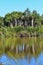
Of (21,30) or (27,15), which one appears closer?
(21,30)

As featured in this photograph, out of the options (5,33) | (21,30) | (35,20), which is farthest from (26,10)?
(5,33)

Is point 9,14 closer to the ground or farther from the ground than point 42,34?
farther from the ground

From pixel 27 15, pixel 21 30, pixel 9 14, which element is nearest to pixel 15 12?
pixel 9 14

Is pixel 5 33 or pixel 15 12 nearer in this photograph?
pixel 5 33

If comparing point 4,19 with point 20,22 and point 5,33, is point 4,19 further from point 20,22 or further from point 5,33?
point 5,33

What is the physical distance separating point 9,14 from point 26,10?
5270 millimetres

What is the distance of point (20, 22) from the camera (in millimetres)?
70188

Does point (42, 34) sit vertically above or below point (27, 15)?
below

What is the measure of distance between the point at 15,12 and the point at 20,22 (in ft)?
11.8

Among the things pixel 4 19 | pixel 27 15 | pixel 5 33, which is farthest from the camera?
pixel 4 19

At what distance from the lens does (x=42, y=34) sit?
53.2m

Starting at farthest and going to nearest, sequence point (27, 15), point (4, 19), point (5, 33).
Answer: point (4, 19) < point (27, 15) < point (5, 33)

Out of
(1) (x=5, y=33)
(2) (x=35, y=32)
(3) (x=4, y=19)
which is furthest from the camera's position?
(3) (x=4, y=19)

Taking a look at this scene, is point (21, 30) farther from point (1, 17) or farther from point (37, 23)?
point (1, 17)
